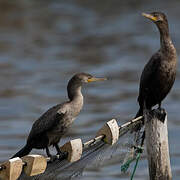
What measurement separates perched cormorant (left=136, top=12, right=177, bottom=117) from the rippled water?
3073 mm

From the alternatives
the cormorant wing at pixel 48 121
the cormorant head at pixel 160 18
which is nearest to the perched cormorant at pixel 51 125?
the cormorant wing at pixel 48 121

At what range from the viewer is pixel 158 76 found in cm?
891

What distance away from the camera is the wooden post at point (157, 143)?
8047mm

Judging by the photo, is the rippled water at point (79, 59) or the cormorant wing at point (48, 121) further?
the rippled water at point (79, 59)

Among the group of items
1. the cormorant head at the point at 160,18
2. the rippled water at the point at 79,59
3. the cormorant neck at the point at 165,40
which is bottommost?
the rippled water at the point at 79,59

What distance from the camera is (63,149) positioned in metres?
7.25

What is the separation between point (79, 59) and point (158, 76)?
42.1 feet

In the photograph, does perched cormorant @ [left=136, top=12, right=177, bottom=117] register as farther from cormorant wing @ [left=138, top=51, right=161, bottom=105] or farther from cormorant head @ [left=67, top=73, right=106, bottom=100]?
cormorant head @ [left=67, top=73, right=106, bottom=100]

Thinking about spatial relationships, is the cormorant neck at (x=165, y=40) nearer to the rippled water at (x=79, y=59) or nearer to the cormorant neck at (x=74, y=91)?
the cormorant neck at (x=74, y=91)

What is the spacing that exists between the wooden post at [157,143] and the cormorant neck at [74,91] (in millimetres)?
737

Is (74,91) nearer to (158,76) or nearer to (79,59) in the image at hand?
(158,76)

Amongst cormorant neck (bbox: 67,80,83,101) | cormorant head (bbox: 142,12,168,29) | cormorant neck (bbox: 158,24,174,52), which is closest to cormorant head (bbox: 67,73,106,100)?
cormorant neck (bbox: 67,80,83,101)

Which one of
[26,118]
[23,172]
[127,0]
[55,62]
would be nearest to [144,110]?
[23,172]

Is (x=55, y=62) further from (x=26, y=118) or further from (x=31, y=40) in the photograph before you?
(x=26, y=118)
